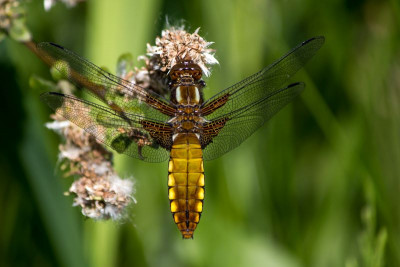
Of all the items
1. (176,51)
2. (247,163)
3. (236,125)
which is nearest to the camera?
(176,51)

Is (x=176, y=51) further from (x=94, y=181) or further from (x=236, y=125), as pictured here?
(x=94, y=181)

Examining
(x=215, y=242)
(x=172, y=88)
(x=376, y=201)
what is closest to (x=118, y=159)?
(x=215, y=242)

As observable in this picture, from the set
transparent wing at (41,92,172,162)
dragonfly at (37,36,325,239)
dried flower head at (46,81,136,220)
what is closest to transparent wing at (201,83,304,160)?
dragonfly at (37,36,325,239)

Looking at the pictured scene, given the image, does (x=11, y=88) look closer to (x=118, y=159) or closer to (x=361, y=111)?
(x=118, y=159)

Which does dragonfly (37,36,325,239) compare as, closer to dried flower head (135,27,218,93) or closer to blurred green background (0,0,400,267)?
dried flower head (135,27,218,93)

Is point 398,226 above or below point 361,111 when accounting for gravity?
below

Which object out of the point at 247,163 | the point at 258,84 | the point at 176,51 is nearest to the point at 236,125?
the point at 258,84

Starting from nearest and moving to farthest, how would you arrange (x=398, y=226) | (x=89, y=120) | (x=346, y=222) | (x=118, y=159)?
(x=89, y=120)
(x=118, y=159)
(x=398, y=226)
(x=346, y=222)
